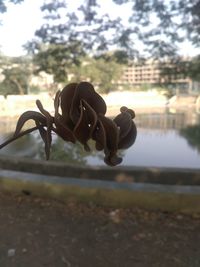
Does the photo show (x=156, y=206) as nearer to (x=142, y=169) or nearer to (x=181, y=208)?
(x=181, y=208)

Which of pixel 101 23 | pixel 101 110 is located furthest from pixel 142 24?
pixel 101 110

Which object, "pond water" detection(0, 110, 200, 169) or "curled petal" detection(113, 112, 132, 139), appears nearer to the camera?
"curled petal" detection(113, 112, 132, 139)

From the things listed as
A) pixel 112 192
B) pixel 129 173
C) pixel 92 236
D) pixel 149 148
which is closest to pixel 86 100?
pixel 92 236

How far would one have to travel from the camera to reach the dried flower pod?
1.55ft

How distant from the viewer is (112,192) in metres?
3.79

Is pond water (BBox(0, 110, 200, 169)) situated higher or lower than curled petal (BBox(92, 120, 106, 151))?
lower

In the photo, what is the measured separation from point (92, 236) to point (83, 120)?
2798 mm

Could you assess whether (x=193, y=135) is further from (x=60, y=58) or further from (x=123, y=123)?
(x=123, y=123)

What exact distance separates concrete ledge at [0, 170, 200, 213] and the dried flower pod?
10.7 feet

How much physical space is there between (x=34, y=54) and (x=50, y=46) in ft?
1.06

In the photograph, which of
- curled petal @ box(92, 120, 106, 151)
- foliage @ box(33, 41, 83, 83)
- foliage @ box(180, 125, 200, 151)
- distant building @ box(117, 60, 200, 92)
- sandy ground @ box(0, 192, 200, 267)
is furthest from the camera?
foliage @ box(180, 125, 200, 151)

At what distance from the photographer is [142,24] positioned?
5.09 metres

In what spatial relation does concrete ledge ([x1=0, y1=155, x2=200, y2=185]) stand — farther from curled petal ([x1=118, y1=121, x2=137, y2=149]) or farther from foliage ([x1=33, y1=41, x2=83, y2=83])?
curled petal ([x1=118, y1=121, x2=137, y2=149])

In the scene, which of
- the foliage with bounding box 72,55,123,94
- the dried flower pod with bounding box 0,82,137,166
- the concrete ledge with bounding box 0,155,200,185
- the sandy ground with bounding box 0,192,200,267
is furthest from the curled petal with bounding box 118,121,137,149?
the foliage with bounding box 72,55,123,94
